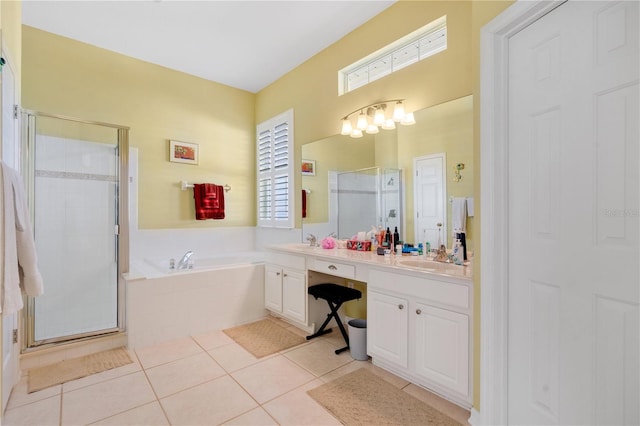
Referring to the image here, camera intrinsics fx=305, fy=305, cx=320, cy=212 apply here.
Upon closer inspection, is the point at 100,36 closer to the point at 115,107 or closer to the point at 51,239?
the point at 115,107

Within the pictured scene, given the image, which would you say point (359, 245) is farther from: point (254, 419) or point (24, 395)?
point (24, 395)

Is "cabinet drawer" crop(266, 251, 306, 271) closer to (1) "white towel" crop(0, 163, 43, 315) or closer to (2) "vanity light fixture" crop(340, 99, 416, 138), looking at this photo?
(2) "vanity light fixture" crop(340, 99, 416, 138)

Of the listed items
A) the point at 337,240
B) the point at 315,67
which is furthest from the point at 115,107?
the point at 337,240

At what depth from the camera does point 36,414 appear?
1.73 metres

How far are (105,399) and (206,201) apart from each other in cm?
232

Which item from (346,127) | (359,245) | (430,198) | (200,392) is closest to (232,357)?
(200,392)

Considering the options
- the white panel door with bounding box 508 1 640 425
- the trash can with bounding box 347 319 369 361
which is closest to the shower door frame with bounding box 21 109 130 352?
the trash can with bounding box 347 319 369 361

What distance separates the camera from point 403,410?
1752 millimetres

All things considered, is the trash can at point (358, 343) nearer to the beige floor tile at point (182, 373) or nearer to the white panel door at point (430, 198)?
the white panel door at point (430, 198)

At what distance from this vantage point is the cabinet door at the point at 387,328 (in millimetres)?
1953

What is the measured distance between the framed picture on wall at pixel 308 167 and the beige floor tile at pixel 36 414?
106 inches

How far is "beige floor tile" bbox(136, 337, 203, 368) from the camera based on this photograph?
7.77 feet

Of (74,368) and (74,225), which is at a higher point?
(74,225)

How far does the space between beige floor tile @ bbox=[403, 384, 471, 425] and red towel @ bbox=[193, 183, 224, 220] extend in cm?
292
